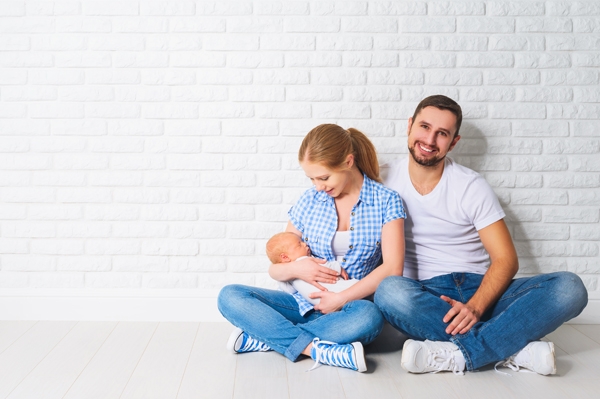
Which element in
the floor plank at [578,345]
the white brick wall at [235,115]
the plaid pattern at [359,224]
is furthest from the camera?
the white brick wall at [235,115]

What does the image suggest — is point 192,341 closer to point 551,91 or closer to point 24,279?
point 24,279

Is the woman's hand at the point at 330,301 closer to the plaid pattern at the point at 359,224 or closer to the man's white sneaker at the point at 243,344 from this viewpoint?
the plaid pattern at the point at 359,224

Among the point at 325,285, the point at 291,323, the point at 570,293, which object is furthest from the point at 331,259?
the point at 570,293

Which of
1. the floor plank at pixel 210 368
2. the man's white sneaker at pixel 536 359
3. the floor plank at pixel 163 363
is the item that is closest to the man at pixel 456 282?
the man's white sneaker at pixel 536 359

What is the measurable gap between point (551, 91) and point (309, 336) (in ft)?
5.38

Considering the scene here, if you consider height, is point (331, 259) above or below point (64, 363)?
above

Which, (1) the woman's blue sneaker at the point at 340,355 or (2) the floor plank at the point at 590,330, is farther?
(2) the floor plank at the point at 590,330

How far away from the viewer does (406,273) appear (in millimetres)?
2523

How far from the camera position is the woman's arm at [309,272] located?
2.29 m

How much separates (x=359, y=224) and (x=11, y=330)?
5.35ft

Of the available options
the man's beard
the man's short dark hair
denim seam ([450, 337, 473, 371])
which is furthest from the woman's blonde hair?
denim seam ([450, 337, 473, 371])

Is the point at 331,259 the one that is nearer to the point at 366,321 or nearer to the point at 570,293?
the point at 366,321

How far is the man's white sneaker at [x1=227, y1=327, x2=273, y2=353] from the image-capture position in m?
2.29

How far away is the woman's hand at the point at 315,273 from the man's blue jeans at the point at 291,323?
5.0 inches
